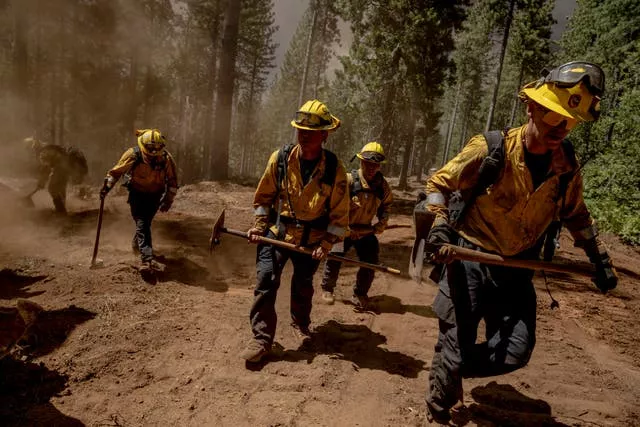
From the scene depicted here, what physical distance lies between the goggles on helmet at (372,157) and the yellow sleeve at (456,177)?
7.59 feet

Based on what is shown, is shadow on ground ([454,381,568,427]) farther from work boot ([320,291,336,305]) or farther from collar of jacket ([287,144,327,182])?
collar of jacket ([287,144,327,182])

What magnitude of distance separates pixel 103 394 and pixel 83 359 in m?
0.63

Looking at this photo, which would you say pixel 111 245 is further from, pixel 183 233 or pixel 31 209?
pixel 31 209

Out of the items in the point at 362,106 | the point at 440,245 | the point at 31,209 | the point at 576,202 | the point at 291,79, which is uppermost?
the point at 291,79

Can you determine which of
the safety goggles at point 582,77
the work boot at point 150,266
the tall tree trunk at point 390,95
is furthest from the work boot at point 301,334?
the tall tree trunk at point 390,95

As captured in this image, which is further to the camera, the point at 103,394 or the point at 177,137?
the point at 177,137

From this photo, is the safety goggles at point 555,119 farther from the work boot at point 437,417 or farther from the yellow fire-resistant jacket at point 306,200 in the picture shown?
the work boot at point 437,417

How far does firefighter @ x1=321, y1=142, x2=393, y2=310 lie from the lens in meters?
5.58

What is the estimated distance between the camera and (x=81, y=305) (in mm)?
4930

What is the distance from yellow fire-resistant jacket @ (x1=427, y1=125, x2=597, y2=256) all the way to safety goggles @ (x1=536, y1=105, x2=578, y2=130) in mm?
254

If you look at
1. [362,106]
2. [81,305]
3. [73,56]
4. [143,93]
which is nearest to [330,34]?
[362,106]

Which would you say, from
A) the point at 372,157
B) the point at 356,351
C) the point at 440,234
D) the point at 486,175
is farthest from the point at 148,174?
the point at 486,175

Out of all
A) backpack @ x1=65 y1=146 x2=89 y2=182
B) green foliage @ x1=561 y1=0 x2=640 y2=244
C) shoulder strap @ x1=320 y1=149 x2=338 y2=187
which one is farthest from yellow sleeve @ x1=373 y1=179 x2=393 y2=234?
green foliage @ x1=561 y1=0 x2=640 y2=244

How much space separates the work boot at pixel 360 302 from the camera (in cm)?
577
